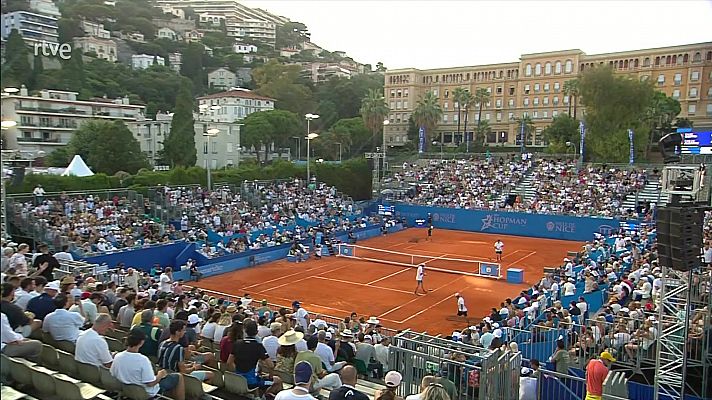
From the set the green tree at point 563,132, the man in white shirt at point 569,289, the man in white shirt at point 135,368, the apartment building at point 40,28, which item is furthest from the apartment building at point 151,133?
the man in white shirt at point 135,368

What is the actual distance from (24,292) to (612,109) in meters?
58.2

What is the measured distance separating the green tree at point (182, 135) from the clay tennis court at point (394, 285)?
27.7m

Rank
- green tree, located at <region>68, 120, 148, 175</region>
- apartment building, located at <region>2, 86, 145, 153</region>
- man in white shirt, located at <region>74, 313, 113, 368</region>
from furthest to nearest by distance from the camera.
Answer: apartment building, located at <region>2, 86, 145, 153</region> < green tree, located at <region>68, 120, 148, 175</region> < man in white shirt, located at <region>74, 313, 113, 368</region>

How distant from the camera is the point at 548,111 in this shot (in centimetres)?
8550

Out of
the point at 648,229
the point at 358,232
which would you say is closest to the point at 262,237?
the point at 358,232

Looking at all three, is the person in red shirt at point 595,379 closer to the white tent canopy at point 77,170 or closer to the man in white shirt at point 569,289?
the man in white shirt at point 569,289

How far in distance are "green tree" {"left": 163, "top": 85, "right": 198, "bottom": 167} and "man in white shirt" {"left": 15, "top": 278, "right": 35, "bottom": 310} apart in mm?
48962

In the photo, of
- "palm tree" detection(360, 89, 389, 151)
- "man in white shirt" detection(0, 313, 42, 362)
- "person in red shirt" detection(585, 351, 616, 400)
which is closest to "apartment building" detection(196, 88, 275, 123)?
"palm tree" detection(360, 89, 389, 151)

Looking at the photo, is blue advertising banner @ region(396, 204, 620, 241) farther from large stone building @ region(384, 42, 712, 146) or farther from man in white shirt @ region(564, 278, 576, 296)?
large stone building @ region(384, 42, 712, 146)

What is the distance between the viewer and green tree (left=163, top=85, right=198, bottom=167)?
5547cm

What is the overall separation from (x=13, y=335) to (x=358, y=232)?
31.9 meters

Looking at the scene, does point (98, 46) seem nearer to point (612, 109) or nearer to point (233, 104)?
point (233, 104)

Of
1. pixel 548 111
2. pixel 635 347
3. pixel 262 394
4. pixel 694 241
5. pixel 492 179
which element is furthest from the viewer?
pixel 548 111

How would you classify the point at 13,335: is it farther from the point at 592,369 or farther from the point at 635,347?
the point at 635,347
